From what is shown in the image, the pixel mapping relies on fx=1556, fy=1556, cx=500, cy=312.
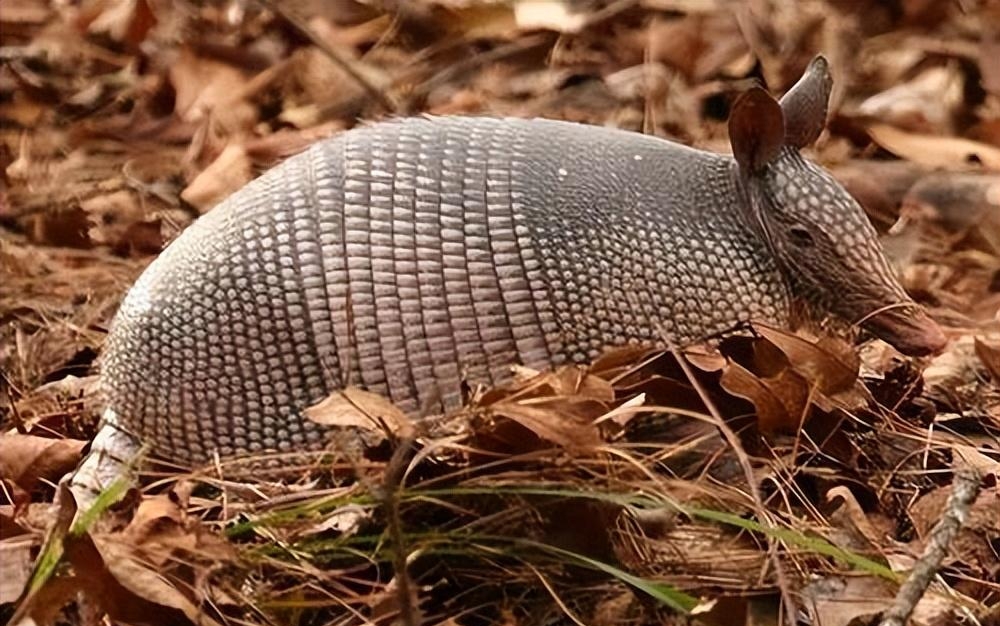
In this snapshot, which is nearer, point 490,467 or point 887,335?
point 490,467

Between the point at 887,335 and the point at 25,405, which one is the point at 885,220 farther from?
the point at 25,405

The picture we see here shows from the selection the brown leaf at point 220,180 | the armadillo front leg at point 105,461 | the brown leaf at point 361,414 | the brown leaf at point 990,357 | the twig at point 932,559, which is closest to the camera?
the twig at point 932,559

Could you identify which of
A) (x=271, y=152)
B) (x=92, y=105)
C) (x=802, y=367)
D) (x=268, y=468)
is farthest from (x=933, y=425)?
(x=92, y=105)

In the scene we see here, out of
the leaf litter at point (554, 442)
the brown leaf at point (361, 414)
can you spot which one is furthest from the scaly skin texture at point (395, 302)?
the brown leaf at point (361, 414)

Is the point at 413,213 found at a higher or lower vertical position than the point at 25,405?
higher

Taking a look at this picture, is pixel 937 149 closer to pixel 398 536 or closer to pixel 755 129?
pixel 755 129

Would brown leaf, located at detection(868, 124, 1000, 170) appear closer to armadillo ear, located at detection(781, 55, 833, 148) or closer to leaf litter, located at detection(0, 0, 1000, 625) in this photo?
leaf litter, located at detection(0, 0, 1000, 625)

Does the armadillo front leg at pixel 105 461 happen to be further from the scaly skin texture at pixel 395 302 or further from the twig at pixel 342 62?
the twig at pixel 342 62

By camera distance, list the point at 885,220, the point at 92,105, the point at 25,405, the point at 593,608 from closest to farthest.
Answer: the point at 593,608 → the point at 25,405 → the point at 885,220 → the point at 92,105
